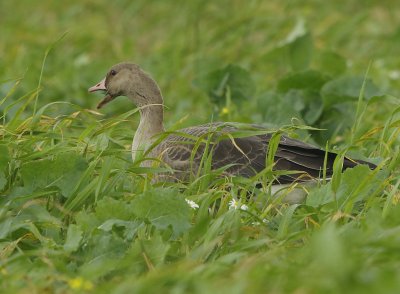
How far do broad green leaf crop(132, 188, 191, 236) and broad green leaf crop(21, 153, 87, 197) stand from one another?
0.51m

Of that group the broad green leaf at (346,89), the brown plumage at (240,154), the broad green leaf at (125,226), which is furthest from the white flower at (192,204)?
the broad green leaf at (346,89)

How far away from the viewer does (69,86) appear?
31.2 ft

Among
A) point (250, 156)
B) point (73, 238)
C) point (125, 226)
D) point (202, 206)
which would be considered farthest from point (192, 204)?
point (250, 156)

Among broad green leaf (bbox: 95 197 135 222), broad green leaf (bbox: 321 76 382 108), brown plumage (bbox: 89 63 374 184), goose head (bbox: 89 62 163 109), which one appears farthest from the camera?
broad green leaf (bbox: 321 76 382 108)

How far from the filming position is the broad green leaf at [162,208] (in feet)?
15.7

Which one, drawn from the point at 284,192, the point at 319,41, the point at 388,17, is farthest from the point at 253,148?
the point at 388,17

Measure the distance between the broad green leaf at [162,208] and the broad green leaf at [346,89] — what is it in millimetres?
2603

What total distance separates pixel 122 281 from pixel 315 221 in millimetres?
1148

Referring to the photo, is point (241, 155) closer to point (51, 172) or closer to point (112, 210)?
point (51, 172)

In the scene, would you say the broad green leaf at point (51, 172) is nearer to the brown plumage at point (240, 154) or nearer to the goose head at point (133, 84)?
the brown plumage at point (240, 154)

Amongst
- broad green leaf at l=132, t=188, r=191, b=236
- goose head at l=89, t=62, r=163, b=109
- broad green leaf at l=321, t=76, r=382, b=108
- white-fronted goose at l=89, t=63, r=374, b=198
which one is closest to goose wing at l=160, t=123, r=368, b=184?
white-fronted goose at l=89, t=63, r=374, b=198

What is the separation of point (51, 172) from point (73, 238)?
0.66 m

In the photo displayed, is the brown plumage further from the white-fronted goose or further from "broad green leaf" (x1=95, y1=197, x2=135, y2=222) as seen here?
"broad green leaf" (x1=95, y1=197, x2=135, y2=222)

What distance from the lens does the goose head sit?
22.6 ft
